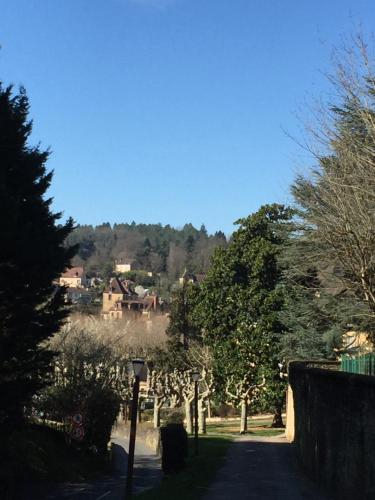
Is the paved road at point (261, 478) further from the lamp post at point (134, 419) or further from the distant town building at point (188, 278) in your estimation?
the distant town building at point (188, 278)

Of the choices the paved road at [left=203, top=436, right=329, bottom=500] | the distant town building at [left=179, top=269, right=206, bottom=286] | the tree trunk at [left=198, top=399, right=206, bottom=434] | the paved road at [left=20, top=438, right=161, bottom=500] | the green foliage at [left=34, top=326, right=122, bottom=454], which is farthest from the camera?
the distant town building at [left=179, top=269, right=206, bottom=286]

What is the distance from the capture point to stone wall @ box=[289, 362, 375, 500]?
12.1 m

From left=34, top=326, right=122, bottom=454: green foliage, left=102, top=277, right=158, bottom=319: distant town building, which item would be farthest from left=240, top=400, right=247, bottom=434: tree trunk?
left=102, top=277, right=158, bottom=319: distant town building

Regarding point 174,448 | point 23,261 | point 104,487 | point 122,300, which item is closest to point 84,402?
point 104,487

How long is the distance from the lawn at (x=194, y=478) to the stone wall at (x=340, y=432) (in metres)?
2.94

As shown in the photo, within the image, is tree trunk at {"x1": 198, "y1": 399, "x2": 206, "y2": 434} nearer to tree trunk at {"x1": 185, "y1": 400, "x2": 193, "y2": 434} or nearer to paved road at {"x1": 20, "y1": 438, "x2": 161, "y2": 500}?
tree trunk at {"x1": 185, "y1": 400, "x2": 193, "y2": 434}

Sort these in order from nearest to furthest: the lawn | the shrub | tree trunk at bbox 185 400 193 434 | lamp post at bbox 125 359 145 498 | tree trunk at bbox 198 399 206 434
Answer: the lawn < lamp post at bbox 125 359 145 498 < the shrub < tree trunk at bbox 198 399 206 434 < tree trunk at bbox 185 400 193 434

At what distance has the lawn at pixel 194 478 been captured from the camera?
50.9 ft

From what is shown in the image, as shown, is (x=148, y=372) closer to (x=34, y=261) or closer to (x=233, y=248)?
(x=233, y=248)

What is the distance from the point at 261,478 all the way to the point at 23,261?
895cm

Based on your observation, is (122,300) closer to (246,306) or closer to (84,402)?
(246,306)

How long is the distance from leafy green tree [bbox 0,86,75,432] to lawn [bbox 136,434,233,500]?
15.5 ft

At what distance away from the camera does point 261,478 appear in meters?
17.8

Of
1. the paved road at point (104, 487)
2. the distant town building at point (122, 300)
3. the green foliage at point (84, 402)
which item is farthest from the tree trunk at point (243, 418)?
the distant town building at point (122, 300)
